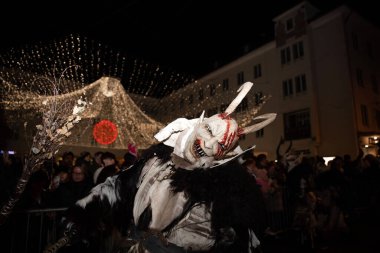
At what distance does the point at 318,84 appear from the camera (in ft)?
71.3

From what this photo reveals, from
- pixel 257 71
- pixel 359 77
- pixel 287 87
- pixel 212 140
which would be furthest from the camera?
pixel 257 71

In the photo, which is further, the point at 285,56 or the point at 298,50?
the point at 285,56

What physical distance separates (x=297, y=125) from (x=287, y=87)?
3.19 meters

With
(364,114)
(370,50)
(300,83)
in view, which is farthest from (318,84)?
(370,50)

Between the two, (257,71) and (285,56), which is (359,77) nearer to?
(285,56)

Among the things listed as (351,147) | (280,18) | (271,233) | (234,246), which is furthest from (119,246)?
(280,18)

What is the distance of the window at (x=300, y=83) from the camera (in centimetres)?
2225

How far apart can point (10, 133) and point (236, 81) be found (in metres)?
19.3

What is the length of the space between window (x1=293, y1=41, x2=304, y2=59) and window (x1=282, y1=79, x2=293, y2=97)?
76.0 inches

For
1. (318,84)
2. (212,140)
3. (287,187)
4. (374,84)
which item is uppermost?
(374,84)

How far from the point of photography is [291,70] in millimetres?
23188

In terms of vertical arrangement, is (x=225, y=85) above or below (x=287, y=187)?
above

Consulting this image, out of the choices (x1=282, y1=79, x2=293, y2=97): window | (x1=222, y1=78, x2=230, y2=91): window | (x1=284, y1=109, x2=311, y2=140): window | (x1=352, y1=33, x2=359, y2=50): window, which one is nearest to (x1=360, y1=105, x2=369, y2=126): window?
(x1=284, y1=109, x2=311, y2=140): window

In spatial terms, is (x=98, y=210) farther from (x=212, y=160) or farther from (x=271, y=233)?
(x=271, y=233)
